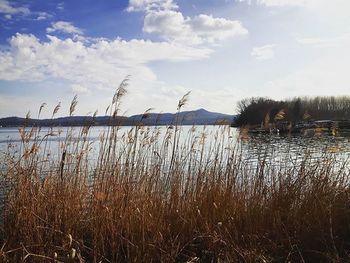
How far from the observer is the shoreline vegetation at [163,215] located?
4523 mm

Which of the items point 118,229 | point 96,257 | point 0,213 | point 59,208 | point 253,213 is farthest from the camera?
point 0,213

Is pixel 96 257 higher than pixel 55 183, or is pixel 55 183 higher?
pixel 55 183

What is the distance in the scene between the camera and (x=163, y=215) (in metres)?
5.26

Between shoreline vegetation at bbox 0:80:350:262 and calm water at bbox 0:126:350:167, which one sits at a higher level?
calm water at bbox 0:126:350:167

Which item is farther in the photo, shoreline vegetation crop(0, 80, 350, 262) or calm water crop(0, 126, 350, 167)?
calm water crop(0, 126, 350, 167)

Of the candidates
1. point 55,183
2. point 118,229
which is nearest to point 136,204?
point 118,229

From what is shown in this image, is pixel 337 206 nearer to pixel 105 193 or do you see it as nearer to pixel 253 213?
pixel 253 213

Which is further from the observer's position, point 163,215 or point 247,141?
point 247,141

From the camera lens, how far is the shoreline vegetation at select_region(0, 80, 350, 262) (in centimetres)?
452

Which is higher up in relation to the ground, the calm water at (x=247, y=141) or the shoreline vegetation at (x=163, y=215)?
the calm water at (x=247, y=141)

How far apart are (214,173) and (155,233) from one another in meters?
2.17

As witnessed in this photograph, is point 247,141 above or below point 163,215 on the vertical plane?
above

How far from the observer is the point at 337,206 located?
5477mm

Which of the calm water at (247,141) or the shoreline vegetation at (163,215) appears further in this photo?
the calm water at (247,141)
